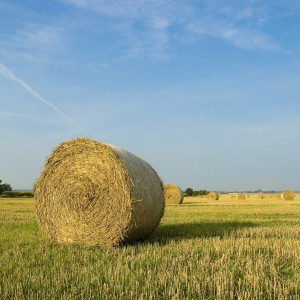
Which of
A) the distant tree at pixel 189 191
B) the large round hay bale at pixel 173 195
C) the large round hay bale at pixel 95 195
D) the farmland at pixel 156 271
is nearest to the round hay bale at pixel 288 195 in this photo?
the large round hay bale at pixel 173 195

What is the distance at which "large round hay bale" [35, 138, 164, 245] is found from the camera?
27.5 feet

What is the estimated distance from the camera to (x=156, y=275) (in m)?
5.23

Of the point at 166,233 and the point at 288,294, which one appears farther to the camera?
the point at 166,233

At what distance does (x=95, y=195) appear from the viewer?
876cm

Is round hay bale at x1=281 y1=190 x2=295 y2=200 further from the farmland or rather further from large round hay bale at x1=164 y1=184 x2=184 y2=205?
the farmland

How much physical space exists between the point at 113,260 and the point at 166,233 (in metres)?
3.63

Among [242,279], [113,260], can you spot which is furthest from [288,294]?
[113,260]

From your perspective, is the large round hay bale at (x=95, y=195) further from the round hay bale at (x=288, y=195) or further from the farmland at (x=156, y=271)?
the round hay bale at (x=288, y=195)

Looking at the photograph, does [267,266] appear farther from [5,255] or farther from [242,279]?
[5,255]

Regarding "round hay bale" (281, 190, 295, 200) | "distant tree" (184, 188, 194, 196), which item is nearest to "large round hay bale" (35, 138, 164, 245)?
"round hay bale" (281, 190, 295, 200)

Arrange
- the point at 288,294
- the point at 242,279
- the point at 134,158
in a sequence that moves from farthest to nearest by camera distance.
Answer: the point at 134,158 < the point at 242,279 < the point at 288,294

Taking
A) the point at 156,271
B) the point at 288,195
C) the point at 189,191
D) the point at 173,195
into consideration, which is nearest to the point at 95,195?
→ the point at 156,271

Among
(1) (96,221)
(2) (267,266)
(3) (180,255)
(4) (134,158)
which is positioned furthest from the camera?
(4) (134,158)

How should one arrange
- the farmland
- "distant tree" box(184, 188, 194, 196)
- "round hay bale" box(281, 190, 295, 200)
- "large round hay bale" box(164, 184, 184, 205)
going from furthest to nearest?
"distant tree" box(184, 188, 194, 196), "round hay bale" box(281, 190, 295, 200), "large round hay bale" box(164, 184, 184, 205), the farmland
